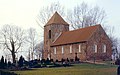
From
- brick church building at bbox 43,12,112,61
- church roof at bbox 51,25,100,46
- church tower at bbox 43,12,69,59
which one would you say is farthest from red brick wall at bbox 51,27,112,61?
church tower at bbox 43,12,69,59

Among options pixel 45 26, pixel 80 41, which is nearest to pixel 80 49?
pixel 80 41

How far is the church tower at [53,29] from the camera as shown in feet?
224

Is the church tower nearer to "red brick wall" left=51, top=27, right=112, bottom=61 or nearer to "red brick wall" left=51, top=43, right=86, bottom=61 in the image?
"red brick wall" left=51, top=43, right=86, bottom=61

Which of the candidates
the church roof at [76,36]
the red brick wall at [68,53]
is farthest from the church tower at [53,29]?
the red brick wall at [68,53]

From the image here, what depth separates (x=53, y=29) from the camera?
6838 centimetres

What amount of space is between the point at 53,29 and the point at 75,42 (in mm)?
10126

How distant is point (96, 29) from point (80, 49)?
15.7 feet

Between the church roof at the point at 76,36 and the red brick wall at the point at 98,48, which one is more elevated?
the church roof at the point at 76,36

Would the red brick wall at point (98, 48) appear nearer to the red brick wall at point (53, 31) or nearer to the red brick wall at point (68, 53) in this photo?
the red brick wall at point (68, 53)

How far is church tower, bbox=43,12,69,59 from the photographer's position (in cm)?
6825

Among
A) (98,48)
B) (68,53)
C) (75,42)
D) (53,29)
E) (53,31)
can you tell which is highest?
(53,29)

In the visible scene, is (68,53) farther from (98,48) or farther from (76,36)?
(98,48)

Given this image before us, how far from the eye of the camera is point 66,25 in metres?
69.5

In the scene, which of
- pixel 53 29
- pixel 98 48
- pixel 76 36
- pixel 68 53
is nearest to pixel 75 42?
pixel 76 36
